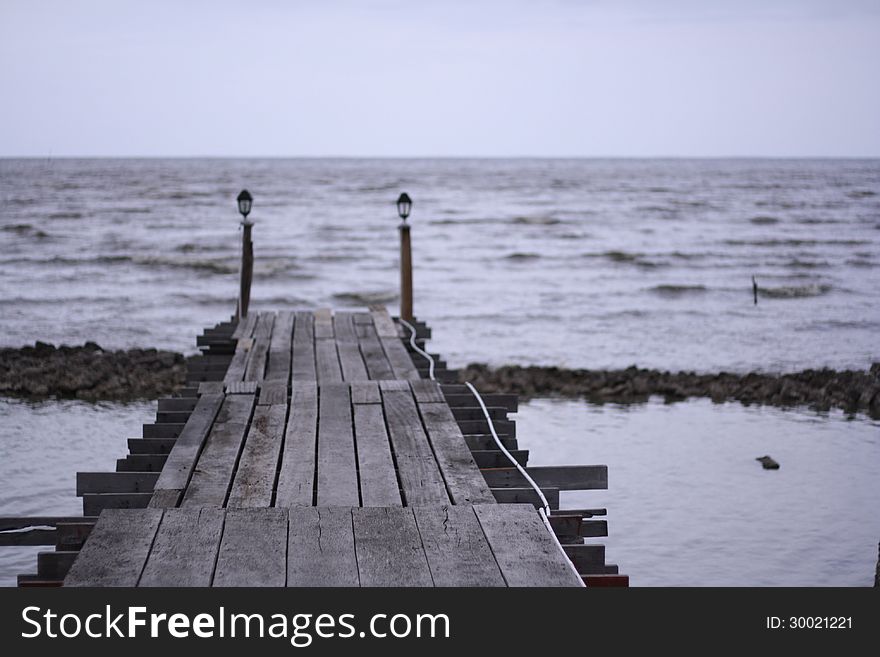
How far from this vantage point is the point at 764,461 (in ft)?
33.8

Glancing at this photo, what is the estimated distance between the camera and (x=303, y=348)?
9477 mm

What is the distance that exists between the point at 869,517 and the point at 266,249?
89.4ft

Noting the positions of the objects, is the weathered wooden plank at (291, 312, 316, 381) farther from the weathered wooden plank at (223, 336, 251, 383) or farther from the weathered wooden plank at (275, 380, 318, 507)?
the weathered wooden plank at (275, 380, 318, 507)

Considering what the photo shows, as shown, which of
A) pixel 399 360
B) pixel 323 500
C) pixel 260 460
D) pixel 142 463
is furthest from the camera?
pixel 399 360

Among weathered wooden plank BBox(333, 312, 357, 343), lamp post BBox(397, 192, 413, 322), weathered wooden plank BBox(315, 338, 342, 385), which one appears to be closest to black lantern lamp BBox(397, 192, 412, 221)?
lamp post BBox(397, 192, 413, 322)

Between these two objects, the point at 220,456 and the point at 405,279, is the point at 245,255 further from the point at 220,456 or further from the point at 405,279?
the point at 220,456

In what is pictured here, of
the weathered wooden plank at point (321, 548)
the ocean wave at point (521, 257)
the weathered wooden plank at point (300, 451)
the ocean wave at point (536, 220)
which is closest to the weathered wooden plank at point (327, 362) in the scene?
the weathered wooden plank at point (300, 451)

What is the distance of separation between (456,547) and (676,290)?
22466 millimetres

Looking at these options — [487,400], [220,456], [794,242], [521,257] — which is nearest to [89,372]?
[487,400]

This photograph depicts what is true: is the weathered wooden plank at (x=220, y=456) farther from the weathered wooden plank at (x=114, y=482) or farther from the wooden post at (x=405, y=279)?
the wooden post at (x=405, y=279)

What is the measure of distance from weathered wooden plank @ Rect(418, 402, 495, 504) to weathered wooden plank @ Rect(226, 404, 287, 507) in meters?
0.85

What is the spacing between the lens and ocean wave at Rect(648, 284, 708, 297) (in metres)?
25.5
